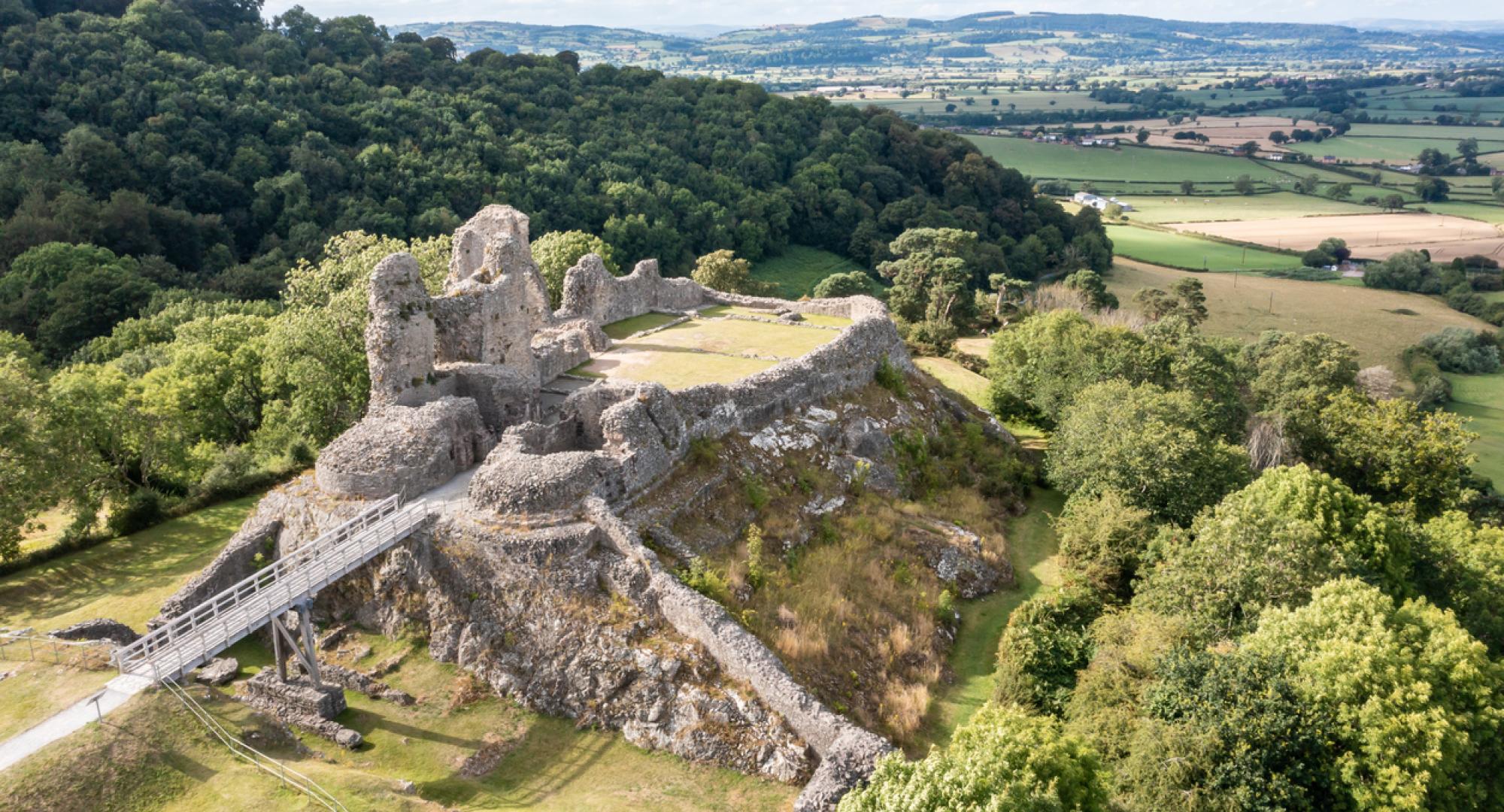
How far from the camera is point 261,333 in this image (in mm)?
41375

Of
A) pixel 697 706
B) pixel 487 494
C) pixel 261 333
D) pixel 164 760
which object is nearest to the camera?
pixel 164 760

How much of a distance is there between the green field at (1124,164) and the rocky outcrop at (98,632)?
127 meters

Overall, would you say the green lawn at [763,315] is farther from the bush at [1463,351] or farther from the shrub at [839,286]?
the bush at [1463,351]

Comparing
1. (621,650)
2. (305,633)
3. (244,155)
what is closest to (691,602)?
(621,650)

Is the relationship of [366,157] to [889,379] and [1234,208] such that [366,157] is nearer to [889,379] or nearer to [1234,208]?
[889,379]

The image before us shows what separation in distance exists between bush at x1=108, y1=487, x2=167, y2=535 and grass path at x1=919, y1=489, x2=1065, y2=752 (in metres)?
25.2

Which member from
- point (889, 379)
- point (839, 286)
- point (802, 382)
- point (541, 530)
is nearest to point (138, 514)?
point (541, 530)

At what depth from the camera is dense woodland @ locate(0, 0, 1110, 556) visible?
112 feet

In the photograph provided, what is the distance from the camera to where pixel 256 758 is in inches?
672

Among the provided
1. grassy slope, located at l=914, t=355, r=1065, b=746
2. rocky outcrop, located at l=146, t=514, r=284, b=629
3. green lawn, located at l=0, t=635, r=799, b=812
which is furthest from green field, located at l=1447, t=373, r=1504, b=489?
rocky outcrop, located at l=146, t=514, r=284, b=629

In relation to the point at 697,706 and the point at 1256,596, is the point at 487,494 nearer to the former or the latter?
the point at 697,706

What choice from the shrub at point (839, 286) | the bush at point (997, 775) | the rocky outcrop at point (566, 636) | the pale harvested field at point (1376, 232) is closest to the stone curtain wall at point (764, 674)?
the rocky outcrop at point (566, 636)

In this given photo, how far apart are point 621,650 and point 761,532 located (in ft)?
21.2

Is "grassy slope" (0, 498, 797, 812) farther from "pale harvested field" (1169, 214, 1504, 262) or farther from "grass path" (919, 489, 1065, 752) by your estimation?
"pale harvested field" (1169, 214, 1504, 262)
